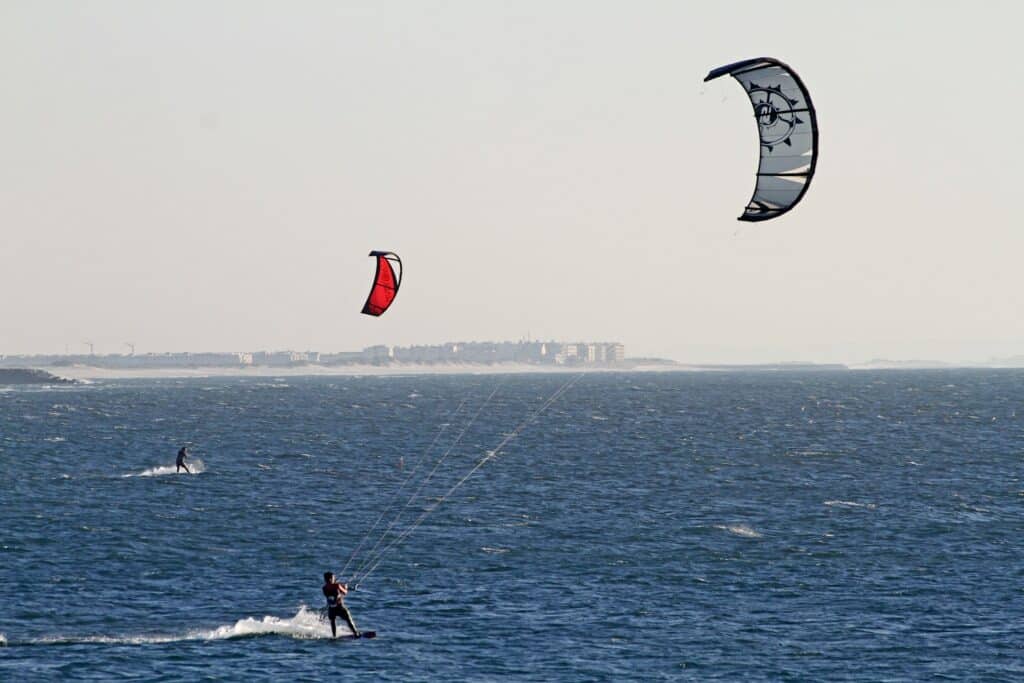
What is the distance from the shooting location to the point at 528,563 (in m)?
48.1

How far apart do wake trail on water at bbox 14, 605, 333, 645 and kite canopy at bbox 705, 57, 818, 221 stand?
16.7 metres

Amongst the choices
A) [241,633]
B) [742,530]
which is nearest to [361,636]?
[241,633]

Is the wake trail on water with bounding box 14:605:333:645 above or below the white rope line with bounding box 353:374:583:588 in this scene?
below

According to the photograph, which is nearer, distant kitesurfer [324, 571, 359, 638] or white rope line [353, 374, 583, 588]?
distant kitesurfer [324, 571, 359, 638]

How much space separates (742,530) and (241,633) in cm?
2511

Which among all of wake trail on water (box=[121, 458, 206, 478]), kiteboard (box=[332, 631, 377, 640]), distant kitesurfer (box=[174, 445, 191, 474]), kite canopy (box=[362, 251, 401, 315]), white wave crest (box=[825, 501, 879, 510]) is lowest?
kiteboard (box=[332, 631, 377, 640])

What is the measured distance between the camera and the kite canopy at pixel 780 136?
29.6 meters

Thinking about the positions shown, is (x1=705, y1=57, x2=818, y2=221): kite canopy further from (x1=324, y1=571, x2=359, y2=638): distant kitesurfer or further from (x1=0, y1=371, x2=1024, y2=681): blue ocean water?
(x1=324, y1=571, x2=359, y2=638): distant kitesurfer

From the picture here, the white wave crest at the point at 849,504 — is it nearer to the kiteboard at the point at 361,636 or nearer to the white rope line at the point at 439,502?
the white rope line at the point at 439,502

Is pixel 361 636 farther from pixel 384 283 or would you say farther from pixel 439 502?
pixel 439 502

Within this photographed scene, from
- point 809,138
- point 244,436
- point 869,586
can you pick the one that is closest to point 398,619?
point 869,586

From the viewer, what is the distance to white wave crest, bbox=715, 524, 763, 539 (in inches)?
2132

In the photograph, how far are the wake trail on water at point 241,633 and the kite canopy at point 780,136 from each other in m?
16.7

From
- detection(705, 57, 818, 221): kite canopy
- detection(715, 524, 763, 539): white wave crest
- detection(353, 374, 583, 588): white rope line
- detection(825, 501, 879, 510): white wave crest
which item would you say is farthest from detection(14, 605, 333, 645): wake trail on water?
detection(825, 501, 879, 510): white wave crest
